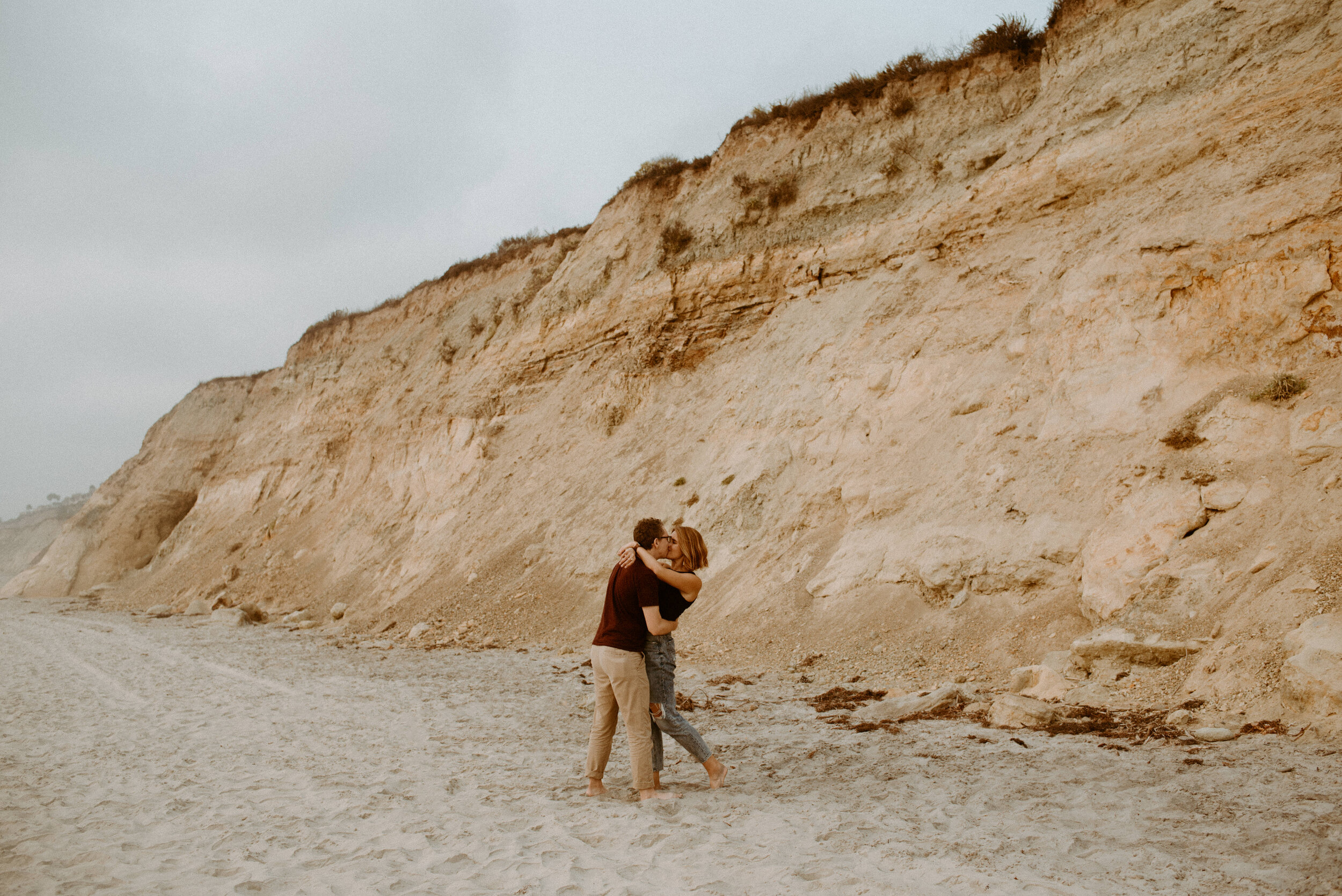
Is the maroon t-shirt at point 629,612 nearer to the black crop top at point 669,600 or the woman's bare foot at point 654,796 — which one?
the black crop top at point 669,600

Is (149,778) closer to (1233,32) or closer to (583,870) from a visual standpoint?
(583,870)

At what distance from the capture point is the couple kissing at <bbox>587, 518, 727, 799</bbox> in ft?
14.4

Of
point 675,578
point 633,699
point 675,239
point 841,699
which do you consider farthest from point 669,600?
point 675,239

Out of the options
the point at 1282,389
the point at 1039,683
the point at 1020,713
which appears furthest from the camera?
the point at 1282,389

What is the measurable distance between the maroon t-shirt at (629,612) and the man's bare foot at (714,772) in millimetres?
840

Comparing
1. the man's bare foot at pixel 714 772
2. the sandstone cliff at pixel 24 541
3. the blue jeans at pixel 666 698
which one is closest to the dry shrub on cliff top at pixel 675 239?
the blue jeans at pixel 666 698

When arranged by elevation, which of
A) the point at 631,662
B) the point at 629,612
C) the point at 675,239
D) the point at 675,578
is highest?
the point at 675,239

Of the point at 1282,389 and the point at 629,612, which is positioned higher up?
the point at 1282,389

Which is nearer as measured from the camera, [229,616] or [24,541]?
[229,616]

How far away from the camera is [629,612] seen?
14.7 ft

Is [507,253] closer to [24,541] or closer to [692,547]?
[692,547]

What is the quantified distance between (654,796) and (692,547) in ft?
4.86

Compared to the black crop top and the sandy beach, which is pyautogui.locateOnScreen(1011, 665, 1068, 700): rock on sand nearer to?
the sandy beach

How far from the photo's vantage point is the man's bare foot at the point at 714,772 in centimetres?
461
